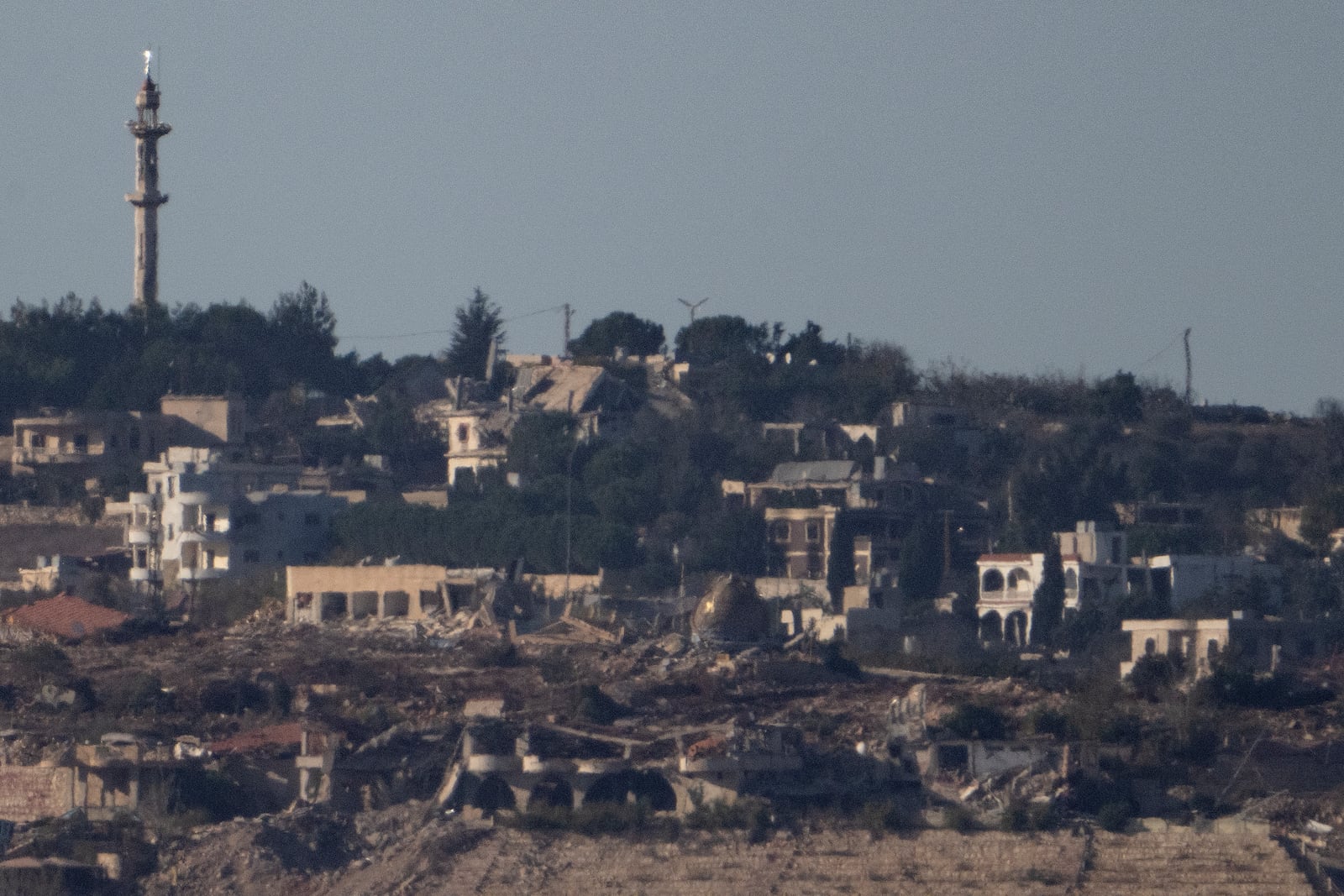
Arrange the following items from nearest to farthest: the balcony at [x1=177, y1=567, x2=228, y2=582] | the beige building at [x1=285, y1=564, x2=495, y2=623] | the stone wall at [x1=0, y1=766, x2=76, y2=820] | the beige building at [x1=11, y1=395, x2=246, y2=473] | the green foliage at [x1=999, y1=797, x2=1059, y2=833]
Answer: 1. the green foliage at [x1=999, y1=797, x2=1059, y2=833]
2. the stone wall at [x1=0, y1=766, x2=76, y2=820]
3. the beige building at [x1=285, y1=564, x2=495, y2=623]
4. the balcony at [x1=177, y1=567, x2=228, y2=582]
5. the beige building at [x1=11, y1=395, x2=246, y2=473]

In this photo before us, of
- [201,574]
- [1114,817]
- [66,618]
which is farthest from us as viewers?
[201,574]

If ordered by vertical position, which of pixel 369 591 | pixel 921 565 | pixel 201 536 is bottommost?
pixel 369 591

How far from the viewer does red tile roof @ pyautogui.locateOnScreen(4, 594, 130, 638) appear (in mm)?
50594

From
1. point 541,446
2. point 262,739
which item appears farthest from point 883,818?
point 541,446

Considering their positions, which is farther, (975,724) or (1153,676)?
(1153,676)

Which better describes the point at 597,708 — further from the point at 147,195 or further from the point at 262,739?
the point at 147,195

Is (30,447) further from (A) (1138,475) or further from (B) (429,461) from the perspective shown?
(A) (1138,475)

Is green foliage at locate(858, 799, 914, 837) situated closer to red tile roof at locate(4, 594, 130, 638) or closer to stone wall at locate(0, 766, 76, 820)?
stone wall at locate(0, 766, 76, 820)

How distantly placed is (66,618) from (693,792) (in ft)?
52.4

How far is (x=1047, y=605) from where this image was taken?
53469mm

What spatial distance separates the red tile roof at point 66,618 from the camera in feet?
166

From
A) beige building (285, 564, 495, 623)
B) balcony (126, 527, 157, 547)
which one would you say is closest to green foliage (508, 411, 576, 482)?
balcony (126, 527, 157, 547)

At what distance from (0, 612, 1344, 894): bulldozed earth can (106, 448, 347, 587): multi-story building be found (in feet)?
35.1

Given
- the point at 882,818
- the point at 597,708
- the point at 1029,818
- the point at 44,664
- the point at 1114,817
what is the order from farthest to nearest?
the point at 44,664 → the point at 597,708 → the point at 882,818 → the point at 1114,817 → the point at 1029,818
